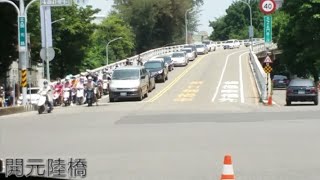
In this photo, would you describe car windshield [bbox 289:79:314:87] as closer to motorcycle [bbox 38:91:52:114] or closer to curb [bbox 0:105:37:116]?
motorcycle [bbox 38:91:52:114]

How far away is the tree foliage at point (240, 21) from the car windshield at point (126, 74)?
99.2 meters

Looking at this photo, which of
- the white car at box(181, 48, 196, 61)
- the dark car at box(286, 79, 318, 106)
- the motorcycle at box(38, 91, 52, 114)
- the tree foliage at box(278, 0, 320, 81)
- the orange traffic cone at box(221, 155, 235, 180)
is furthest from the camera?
the white car at box(181, 48, 196, 61)

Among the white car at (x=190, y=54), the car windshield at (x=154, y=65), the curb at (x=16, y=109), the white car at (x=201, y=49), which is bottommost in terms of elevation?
the curb at (x=16, y=109)

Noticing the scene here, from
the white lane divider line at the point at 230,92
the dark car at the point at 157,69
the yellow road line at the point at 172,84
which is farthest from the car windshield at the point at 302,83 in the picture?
the dark car at the point at 157,69

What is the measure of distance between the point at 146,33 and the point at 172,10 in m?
5.50

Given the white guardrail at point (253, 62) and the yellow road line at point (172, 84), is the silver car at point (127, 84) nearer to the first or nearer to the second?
the yellow road line at point (172, 84)

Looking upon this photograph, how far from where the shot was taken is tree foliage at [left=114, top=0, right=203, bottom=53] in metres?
100

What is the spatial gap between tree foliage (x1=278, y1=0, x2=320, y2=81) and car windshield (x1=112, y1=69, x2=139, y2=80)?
28560 mm

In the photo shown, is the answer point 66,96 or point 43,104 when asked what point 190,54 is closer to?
point 66,96

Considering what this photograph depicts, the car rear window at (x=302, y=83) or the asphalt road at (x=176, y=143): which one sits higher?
the car rear window at (x=302, y=83)

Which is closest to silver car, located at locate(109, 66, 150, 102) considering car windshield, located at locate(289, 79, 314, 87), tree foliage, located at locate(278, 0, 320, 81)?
car windshield, located at locate(289, 79, 314, 87)

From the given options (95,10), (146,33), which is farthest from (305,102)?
(146,33)

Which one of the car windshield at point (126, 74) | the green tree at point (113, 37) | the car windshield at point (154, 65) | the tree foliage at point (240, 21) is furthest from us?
the tree foliage at point (240, 21)

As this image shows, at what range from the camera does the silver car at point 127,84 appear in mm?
35938
